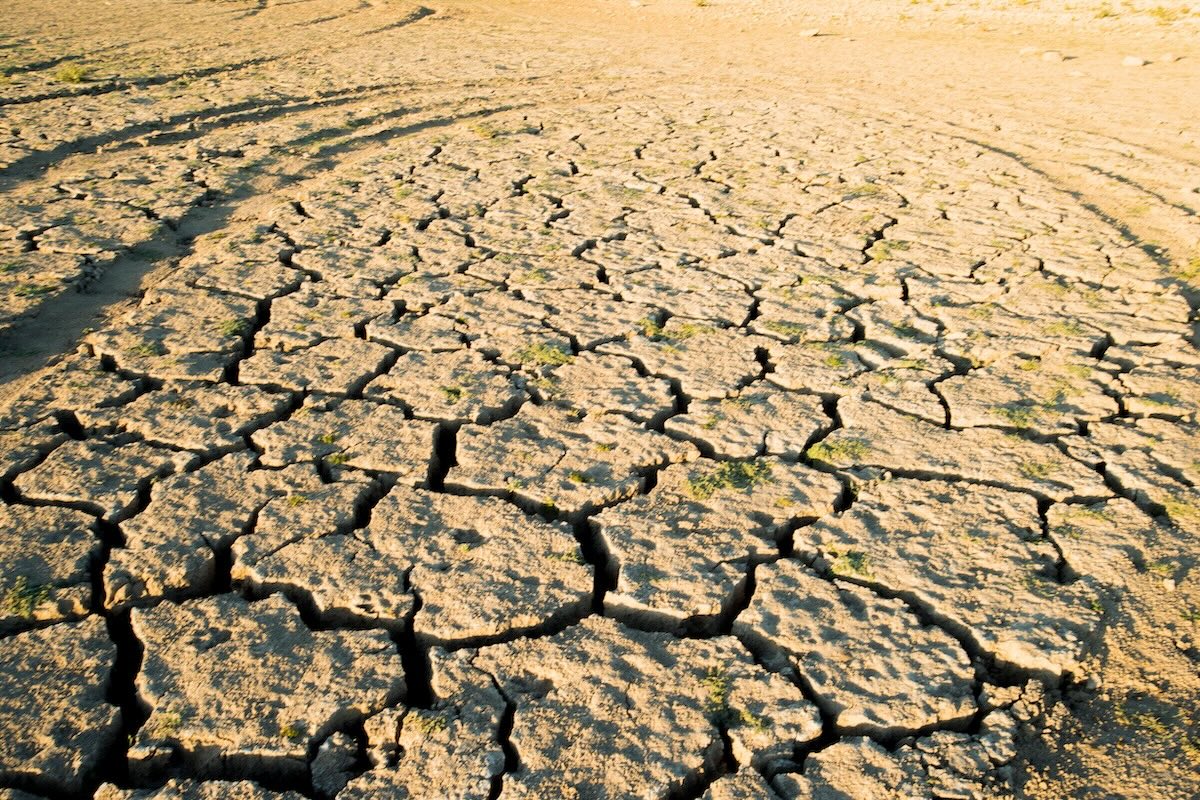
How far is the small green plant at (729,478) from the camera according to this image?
2618mm

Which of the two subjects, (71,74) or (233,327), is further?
(71,74)

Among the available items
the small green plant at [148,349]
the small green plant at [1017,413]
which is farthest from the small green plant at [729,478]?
the small green plant at [148,349]

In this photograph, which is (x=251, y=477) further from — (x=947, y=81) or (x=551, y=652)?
(x=947, y=81)

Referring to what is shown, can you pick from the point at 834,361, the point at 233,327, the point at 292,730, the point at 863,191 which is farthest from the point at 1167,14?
the point at 292,730

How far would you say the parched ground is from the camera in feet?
6.11

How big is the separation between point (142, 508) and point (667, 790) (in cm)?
168

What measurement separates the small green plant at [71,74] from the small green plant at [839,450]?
24.9 feet

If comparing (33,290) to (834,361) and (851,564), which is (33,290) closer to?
(834,361)

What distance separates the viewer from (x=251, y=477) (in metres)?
2.65

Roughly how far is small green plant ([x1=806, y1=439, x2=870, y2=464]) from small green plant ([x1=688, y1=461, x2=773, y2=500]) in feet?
0.60

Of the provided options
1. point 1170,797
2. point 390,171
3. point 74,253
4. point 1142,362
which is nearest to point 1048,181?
point 1142,362

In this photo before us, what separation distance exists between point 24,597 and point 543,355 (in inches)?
71.1

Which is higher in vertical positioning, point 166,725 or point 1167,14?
point 1167,14

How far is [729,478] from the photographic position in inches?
105
